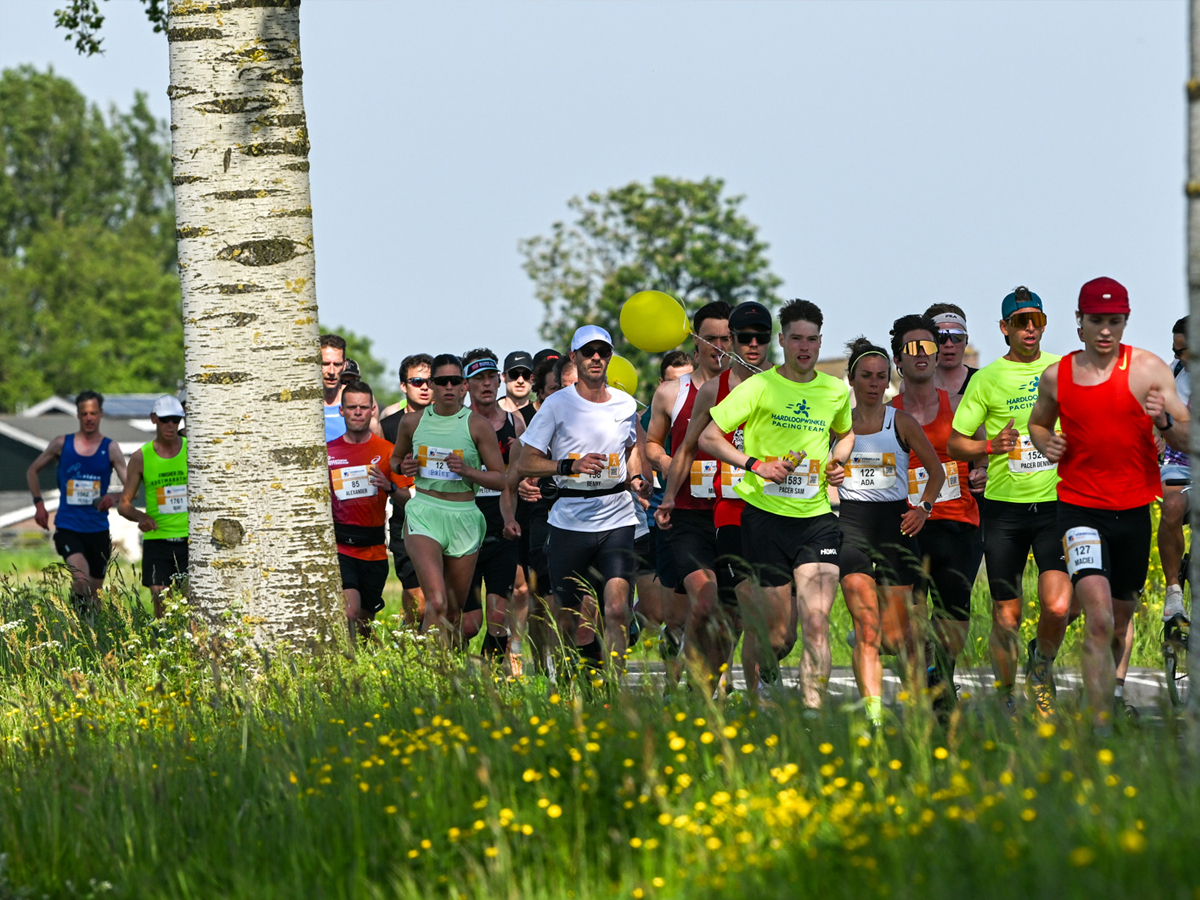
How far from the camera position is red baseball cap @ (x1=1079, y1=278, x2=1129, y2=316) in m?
7.38

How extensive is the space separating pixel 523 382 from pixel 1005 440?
16.4 ft

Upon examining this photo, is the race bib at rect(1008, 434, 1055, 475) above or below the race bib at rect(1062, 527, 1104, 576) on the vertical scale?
above

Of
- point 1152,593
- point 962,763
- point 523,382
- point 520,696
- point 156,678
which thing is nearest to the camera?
Answer: point 962,763

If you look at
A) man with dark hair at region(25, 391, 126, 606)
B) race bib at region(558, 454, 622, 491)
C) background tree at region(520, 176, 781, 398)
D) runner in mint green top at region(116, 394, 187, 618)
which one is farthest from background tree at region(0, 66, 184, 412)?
race bib at region(558, 454, 622, 491)

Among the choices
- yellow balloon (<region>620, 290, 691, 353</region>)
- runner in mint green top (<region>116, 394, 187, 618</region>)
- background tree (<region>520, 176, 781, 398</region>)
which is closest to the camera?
yellow balloon (<region>620, 290, 691, 353</region>)

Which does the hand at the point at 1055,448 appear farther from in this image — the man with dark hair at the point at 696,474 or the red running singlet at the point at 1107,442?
the man with dark hair at the point at 696,474

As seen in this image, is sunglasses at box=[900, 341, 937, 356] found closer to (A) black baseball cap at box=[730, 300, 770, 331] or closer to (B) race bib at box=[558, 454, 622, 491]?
(A) black baseball cap at box=[730, 300, 770, 331]

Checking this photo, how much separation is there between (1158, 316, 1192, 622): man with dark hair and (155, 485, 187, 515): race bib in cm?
770

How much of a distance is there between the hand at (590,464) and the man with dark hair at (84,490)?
256 inches

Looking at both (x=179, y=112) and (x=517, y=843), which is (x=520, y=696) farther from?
(x=179, y=112)

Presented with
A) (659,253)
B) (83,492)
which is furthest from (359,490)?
(659,253)

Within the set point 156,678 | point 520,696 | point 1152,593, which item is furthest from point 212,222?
point 1152,593

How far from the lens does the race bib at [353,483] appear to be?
36.6 feet

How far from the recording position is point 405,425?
35.5ft
